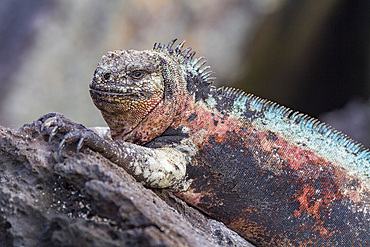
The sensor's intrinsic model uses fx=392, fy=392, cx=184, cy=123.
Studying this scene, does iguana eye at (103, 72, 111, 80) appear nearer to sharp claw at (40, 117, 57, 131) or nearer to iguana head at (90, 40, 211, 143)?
iguana head at (90, 40, 211, 143)

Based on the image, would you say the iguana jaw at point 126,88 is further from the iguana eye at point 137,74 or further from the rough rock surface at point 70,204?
the rough rock surface at point 70,204

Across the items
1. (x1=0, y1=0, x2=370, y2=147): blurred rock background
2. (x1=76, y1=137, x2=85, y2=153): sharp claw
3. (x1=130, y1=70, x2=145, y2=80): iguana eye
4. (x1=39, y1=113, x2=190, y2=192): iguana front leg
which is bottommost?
(x1=76, y1=137, x2=85, y2=153): sharp claw

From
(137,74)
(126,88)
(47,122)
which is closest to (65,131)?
(47,122)

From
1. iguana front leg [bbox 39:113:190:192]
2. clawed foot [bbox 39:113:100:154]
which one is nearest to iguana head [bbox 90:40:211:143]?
iguana front leg [bbox 39:113:190:192]

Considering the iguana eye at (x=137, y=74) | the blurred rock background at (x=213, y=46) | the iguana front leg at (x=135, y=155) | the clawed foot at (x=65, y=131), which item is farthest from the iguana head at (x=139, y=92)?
the blurred rock background at (x=213, y=46)

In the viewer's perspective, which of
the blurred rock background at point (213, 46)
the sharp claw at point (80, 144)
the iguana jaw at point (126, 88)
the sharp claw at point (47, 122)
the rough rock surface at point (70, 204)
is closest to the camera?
the rough rock surface at point (70, 204)

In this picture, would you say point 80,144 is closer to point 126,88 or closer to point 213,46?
point 126,88
